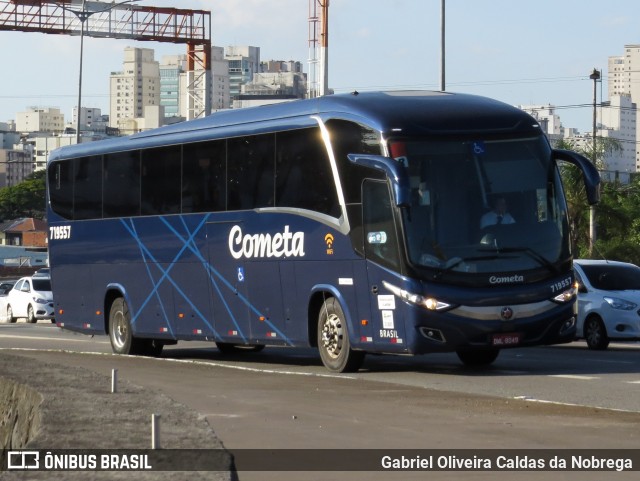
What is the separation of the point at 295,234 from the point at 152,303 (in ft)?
16.7

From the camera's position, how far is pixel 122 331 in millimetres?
25609

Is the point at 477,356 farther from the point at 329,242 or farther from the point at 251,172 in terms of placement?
the point at 251,172

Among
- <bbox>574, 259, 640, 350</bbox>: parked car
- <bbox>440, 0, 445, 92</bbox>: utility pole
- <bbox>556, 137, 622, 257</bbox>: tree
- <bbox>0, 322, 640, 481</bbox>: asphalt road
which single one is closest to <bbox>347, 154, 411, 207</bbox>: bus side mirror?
<bbox>0, 322, 640, 481</bbox>: asphalt road

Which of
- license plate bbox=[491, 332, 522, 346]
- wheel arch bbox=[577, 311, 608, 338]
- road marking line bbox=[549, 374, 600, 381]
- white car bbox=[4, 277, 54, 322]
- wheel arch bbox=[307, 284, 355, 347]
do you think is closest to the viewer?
license plate bbox=[491, 332, 522, 346]

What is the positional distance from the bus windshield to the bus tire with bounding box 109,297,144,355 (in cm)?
867

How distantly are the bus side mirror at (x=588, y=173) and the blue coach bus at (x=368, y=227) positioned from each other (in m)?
0.03

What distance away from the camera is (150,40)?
62.9 meters

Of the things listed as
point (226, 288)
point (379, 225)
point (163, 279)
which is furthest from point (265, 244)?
point (163, 279)

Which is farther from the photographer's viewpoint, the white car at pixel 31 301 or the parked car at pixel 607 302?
the white car at pixel 31 301

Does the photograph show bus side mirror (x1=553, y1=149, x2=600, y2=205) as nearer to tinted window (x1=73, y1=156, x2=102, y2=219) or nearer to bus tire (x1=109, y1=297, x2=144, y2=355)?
bus tire (x1=109, y1=297, x2=144, y2=355)

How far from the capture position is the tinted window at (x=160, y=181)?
23.4 m

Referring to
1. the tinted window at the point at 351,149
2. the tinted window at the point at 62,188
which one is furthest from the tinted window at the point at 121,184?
the tinted window at the point at 351,149

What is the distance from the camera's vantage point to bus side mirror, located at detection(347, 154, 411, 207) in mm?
17391

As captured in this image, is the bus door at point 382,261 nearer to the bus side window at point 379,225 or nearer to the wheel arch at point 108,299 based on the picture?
the bus side window at point 379,225
